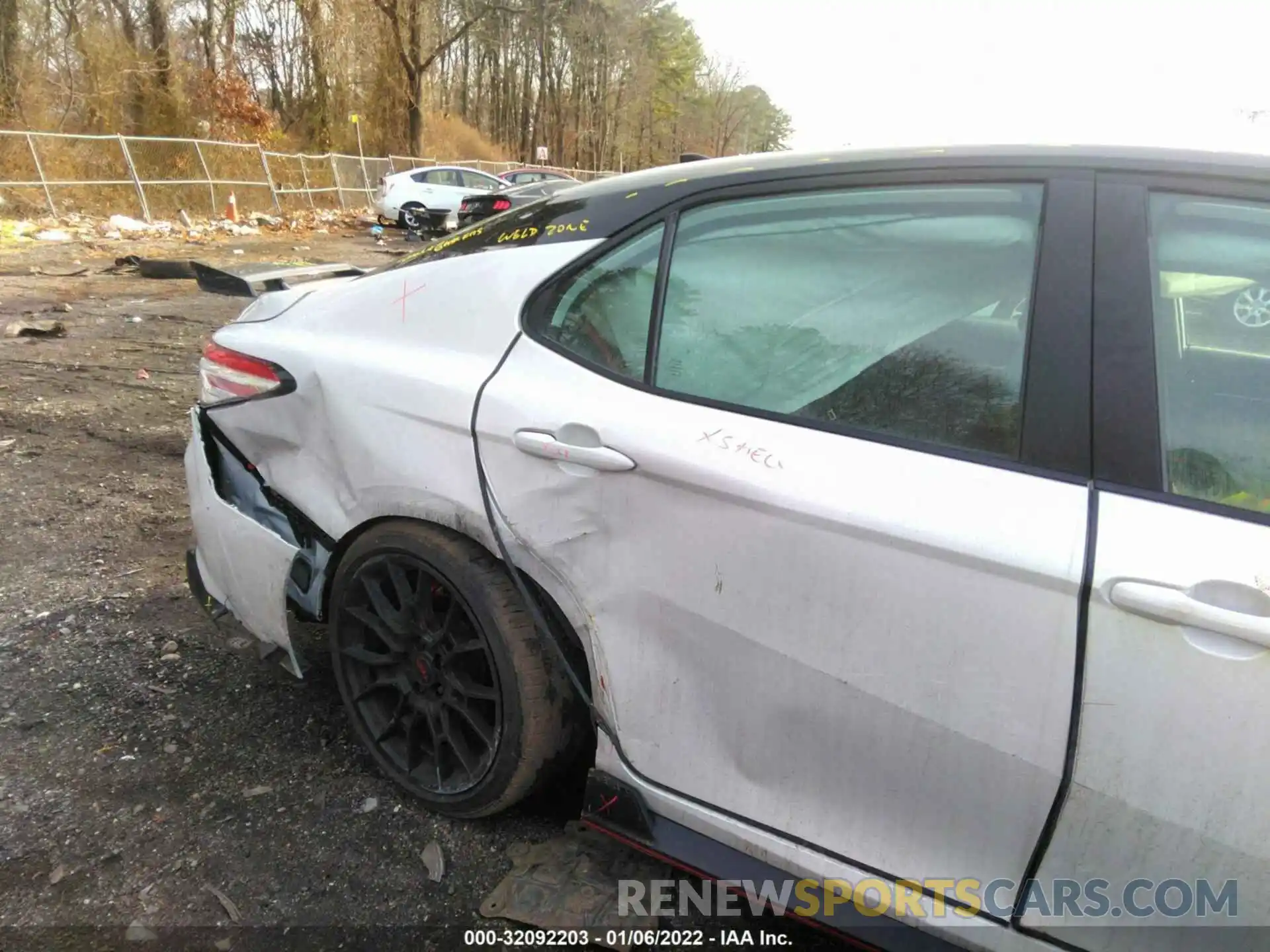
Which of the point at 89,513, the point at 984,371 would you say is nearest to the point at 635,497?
the point at 984,371

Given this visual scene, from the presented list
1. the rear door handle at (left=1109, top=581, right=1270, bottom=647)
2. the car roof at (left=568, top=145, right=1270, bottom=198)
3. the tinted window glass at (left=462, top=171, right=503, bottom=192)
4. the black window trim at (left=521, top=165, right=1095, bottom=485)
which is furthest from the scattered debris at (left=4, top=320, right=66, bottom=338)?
the tinted window glass at (left=462, top=171, right=503, bottom=192)

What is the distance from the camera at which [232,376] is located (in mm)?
2361

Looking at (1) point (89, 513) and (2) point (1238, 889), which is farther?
(1) point (89, 513)

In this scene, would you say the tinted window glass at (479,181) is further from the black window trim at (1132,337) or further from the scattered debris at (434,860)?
the black window trim at (1132,337)

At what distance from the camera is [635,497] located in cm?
165

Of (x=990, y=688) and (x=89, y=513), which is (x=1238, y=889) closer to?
(x=990, y=688)

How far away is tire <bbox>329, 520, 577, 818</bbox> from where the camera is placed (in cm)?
191

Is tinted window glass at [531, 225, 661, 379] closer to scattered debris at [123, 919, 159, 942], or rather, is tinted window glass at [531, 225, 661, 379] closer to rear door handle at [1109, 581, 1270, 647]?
rear door handle at [1109, 581, 1270, 647]

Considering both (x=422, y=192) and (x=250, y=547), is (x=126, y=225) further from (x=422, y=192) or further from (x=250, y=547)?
(x=250, y=547)

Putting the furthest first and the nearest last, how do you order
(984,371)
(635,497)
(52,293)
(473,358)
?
1. (52,293)
2. (473,358)
3. (635,497)
4. (984,371)

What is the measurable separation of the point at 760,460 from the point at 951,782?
2.14ft

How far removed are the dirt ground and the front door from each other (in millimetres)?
651

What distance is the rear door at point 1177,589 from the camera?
47.3 inches

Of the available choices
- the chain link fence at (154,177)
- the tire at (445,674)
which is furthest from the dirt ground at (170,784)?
the chain link fence at (154,177)
